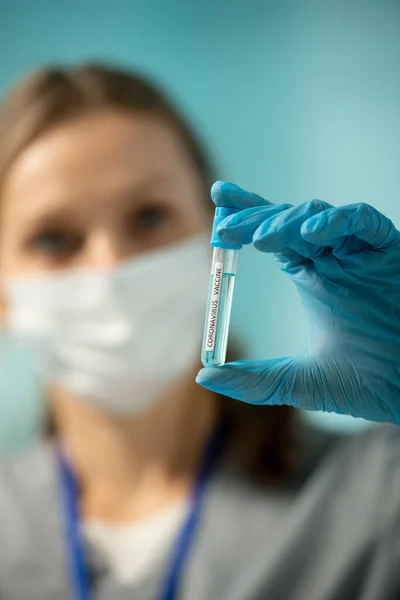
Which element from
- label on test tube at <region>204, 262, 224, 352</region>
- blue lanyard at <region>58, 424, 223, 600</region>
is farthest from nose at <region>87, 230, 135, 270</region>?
label on test tube at <region>204, 262, 224, 352</region>

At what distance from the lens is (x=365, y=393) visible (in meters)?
0.77

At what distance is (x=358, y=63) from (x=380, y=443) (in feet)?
3.26

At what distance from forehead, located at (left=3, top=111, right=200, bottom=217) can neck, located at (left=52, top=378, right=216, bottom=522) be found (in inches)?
18.0

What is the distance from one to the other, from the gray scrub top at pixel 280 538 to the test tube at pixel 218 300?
56cm

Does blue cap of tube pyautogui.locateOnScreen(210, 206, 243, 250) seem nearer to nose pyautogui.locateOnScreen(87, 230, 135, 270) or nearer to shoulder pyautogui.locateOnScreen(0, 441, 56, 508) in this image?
nose pyautogui.locateOnScreen(87, 230, 135, 270)

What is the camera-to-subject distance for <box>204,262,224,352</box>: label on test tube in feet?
2.32

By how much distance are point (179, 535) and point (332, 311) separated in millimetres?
666

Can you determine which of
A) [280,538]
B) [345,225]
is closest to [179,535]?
[280,538]

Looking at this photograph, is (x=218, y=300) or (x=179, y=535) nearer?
(x=218, y=300)

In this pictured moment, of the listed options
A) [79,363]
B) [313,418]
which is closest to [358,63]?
[313,418]

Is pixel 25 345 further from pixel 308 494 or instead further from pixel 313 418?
pixel 313 418

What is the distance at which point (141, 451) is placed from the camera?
1382 millimetres

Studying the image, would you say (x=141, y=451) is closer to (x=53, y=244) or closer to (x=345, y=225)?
(x=53, y=244)

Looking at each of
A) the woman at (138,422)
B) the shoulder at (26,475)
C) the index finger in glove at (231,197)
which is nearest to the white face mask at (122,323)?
the woman at (138,422)
